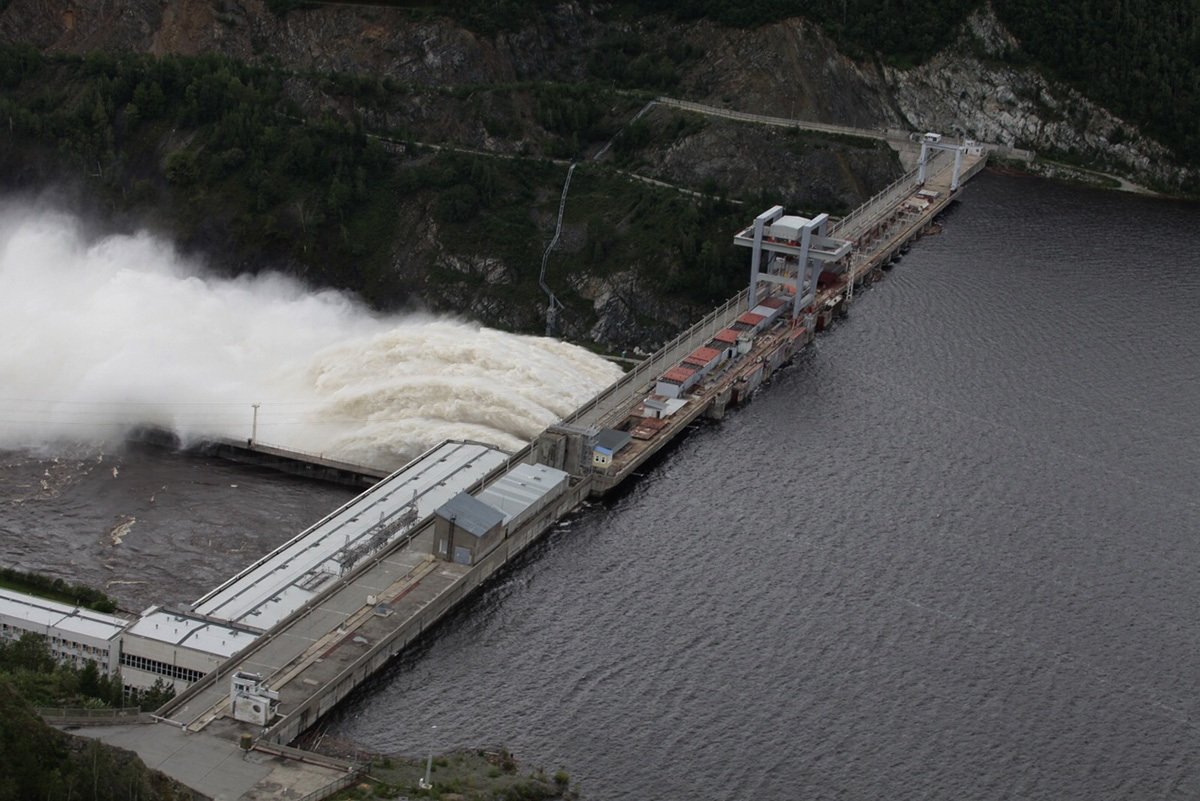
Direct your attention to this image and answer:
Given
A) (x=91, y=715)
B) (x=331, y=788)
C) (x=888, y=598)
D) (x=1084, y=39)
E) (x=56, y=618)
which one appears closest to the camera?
(x=331, y=788)

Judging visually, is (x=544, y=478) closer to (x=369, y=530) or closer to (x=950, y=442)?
(x=369, y=530)

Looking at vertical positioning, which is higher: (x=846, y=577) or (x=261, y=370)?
(x=846, y=577)

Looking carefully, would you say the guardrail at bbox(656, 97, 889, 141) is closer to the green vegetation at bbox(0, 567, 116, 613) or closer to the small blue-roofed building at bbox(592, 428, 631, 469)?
the small blue-roofed building at bbox(592, 428, 631, 469)

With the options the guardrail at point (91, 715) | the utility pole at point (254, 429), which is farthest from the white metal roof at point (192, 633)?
the utility pole at point (254, 429)

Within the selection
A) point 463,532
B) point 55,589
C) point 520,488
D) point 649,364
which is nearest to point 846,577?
point 520,488

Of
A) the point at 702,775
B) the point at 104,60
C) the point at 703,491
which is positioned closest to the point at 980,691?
the point at 702,775

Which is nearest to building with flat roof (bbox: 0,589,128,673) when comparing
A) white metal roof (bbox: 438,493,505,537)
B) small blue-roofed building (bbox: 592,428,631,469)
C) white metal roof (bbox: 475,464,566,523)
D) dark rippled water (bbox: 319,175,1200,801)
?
dark rippled water (bbox: 319,175,1200,801)

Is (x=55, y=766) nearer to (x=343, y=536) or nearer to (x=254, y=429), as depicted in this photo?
(x=343, y=536)
